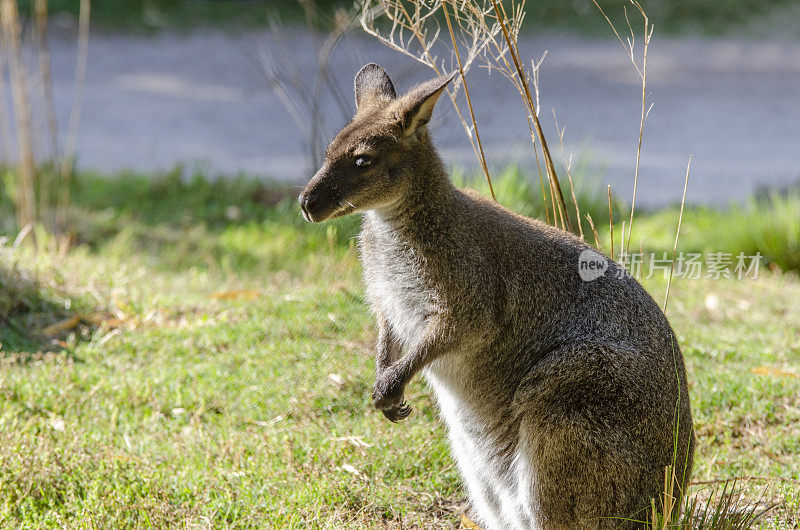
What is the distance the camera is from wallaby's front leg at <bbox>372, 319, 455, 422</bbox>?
2.93m

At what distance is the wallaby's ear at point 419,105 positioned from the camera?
2.75m

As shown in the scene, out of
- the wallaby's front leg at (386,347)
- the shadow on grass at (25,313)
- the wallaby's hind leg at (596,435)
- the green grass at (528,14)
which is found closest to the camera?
the wallaby's hind leg at (596,435)

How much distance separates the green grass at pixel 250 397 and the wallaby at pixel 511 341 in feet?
1.95

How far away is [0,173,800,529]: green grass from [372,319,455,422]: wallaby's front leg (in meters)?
0.57

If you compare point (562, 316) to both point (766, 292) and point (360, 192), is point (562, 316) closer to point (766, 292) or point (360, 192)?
point (360, 192)

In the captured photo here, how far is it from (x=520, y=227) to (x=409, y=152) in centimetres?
51

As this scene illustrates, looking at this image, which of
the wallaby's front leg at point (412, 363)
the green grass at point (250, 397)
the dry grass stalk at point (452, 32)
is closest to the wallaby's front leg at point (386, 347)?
the wallaby's front leg at point (412, 363)

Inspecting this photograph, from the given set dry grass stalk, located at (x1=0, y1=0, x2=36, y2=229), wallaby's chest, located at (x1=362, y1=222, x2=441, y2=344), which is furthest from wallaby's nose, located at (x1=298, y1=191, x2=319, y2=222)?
dry grass stalk, located at (x1=0, y1=0, x2=36, y2=229)

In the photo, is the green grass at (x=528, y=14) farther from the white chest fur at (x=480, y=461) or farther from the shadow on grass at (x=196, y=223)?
the white chest fur at (x=480, y=461)

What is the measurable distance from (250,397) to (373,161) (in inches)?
65.0

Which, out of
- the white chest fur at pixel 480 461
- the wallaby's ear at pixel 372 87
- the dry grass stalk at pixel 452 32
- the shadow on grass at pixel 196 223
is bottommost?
the shadow on grass at pixel 196 223

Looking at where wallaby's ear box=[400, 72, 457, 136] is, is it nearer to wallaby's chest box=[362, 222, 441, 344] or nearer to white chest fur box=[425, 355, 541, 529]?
wallaby's chest box=[362, 222, 441, 344]

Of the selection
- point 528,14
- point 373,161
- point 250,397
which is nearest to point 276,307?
point 250,397

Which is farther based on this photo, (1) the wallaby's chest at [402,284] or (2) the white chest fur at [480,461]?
(1) the wallaby's chest at [402,284]
